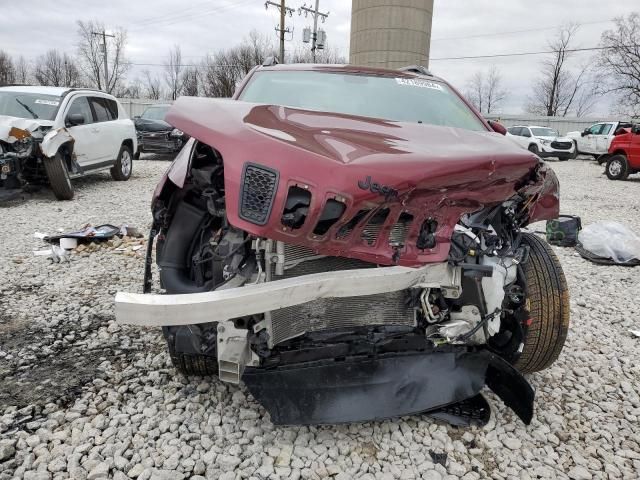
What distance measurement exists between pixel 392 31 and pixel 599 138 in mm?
9623

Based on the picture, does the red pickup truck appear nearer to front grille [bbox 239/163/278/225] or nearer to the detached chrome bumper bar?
the detached chrome bumper bar

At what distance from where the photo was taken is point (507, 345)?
→ 2627 mm

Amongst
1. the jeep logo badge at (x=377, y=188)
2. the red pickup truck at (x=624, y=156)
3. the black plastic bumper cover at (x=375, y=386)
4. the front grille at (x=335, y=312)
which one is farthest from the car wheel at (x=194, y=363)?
the red pickup truck at (x=624, y=156)

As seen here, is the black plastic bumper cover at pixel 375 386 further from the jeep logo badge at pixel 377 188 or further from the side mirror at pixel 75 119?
the side mirror at pixel 75 119

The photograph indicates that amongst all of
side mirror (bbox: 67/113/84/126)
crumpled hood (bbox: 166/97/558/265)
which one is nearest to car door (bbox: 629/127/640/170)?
crumpled hood (bbox: 166/97/558/265)

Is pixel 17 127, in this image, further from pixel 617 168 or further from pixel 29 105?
pixel 617 168

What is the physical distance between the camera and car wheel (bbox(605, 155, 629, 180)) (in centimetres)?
1357

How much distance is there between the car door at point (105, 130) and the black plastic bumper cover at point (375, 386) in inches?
307

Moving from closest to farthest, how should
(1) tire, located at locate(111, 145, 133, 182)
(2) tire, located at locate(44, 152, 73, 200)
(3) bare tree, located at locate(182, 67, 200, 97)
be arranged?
(2) tire, located at locate(44, 152, 73, 200) < (1) tire, located at locate(111, 145, 133, 182) < (3) bare tree, located at locate(182, 67, 200, 97)

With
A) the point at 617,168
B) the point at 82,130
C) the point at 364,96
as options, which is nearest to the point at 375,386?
the point at 364,96

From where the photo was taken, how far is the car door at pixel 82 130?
25.8ft

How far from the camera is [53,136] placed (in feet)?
23.7

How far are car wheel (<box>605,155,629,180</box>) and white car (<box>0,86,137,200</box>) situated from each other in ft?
43.8

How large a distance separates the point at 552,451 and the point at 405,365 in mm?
813
